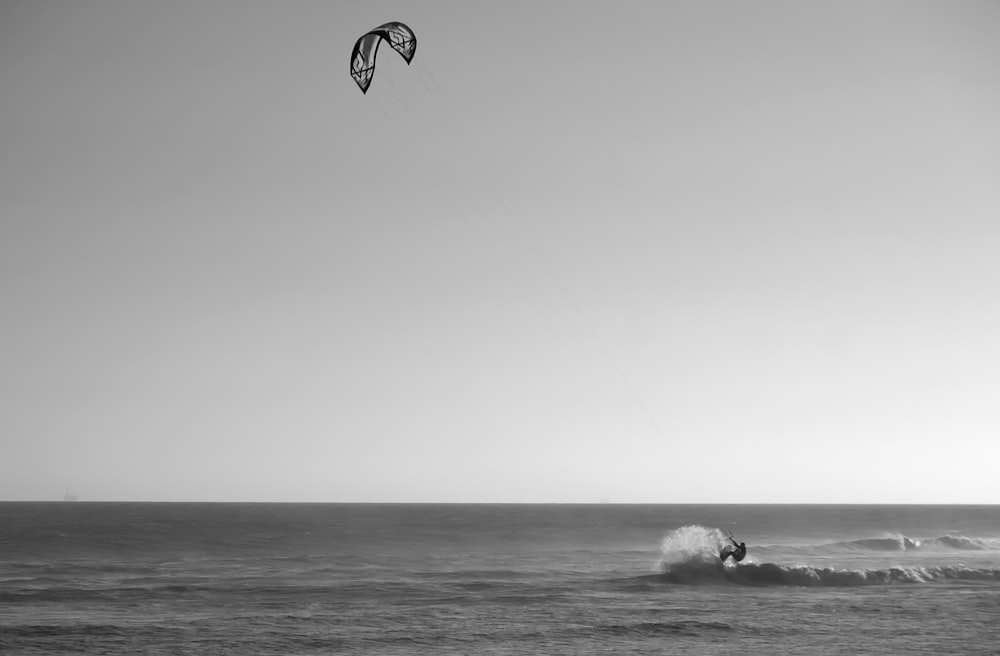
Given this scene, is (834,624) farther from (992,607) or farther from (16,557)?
(16,557)

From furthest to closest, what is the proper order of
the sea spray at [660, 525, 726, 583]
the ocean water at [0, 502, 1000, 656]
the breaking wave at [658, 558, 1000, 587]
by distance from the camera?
1. the sea spray at [660, 525, 726, 583]
2. the breaking wave at [658, 558, 1000, 587]
3. the ocean water at [0, 502, 1000, 656]

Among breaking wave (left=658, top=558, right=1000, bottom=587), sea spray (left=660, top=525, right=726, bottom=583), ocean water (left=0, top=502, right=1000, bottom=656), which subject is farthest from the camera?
sea spray (left=660, top=525, right=726, bottom=583)

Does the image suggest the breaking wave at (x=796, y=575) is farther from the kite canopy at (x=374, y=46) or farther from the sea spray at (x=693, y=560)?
the kite canopy at (x=374, y=46)

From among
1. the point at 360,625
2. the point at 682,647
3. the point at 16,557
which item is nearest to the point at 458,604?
the point at 360,625

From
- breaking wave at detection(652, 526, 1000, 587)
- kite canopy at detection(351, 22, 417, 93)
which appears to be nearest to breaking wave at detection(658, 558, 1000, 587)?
breaking wave at detection(652, 526, 1000, 587)

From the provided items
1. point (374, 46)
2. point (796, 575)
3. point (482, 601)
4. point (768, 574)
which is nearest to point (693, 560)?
point (768, 574)

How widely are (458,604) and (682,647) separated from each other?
8.02 m

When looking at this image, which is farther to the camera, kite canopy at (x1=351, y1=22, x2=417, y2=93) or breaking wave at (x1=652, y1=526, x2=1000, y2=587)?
breaking wave at (x1=652, y1=526, x2=1000, y2=587)

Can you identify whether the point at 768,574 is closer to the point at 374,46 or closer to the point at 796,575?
the point at 796,575

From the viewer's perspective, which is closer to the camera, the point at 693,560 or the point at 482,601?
the point at 482,601

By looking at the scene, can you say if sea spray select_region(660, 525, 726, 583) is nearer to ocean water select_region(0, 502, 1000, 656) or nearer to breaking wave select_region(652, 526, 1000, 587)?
breaking wave select_region(652, 526, 1000, 587)

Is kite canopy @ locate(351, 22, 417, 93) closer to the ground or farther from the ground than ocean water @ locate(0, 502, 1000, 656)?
farther from the ground

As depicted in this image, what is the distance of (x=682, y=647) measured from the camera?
18438mm

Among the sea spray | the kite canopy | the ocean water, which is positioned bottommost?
the ocean water
